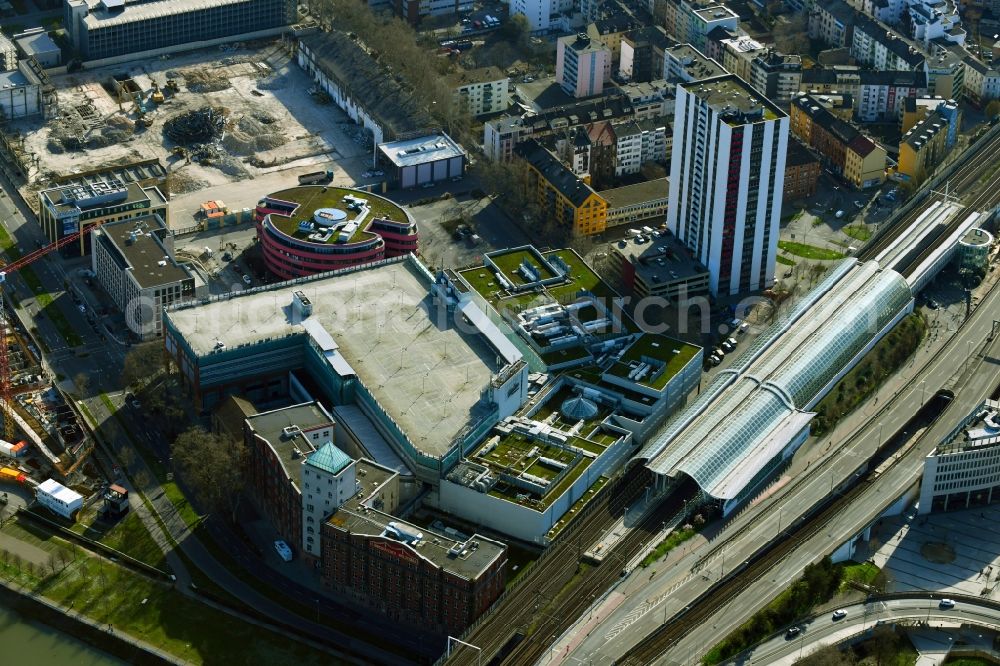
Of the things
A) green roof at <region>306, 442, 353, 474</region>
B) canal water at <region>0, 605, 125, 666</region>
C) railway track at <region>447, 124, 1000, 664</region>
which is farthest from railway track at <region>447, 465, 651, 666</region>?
canal water at <region>0, 605, 125, 666</region>

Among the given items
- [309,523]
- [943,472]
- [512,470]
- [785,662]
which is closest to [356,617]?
[309,523]

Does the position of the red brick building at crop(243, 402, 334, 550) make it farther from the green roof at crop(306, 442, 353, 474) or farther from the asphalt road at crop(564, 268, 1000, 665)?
the asphalt road at crop(564, 268, 1000, 665)

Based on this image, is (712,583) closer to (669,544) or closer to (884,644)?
(669,544)

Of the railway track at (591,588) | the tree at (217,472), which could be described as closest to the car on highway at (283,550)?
the tree at (217,472)

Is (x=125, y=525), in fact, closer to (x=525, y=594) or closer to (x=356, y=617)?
(x=356, y=617)

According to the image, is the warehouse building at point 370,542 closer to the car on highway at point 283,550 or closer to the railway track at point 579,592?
the car on highway at point 283,550

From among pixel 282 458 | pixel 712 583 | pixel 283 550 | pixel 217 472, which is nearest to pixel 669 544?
pixel 712 583

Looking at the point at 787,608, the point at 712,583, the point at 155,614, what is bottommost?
the point at 712,583

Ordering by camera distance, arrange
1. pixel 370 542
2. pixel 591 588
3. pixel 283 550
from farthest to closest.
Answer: pixel 283 550 < pixel 591 588 < pixel 370 542
